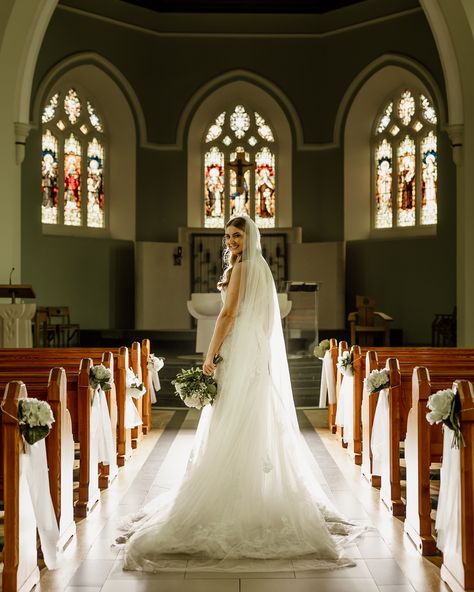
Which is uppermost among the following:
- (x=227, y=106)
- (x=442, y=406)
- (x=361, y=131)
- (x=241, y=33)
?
(x=241, y=33)

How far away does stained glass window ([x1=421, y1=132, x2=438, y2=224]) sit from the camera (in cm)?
1574

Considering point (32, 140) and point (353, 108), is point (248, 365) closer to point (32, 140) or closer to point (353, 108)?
point (32, 140)

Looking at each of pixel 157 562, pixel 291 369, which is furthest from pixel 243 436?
pixel 291 369

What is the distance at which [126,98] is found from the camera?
16516 mm

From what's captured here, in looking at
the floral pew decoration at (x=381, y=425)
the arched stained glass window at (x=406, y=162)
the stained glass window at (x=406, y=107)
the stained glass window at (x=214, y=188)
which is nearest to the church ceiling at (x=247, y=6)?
the stained glass window at (x=406, y=107)

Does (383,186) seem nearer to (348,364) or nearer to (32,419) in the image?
(348,364)

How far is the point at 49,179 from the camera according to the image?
15773 millimetres

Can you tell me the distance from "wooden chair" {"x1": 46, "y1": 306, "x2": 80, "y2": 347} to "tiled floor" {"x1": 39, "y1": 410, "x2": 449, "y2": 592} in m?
8.45

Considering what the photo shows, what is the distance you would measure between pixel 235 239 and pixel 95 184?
41.0 ft

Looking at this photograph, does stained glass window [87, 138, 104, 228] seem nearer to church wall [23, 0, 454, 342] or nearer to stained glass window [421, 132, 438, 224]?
church wall [23, 0, 454, 342]

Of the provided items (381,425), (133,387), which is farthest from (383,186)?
(381,425)

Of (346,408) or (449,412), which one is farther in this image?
(346,408)

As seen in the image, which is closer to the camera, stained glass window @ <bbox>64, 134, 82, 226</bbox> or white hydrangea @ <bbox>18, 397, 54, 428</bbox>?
white hydrangea @ <bbox>18, 397, 54, 428</bbox>

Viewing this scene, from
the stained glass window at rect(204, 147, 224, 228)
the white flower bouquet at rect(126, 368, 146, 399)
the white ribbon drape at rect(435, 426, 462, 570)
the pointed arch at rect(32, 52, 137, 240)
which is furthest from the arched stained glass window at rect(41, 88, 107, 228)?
the white ribbon drape at rect(435, 426, 462, 570)
